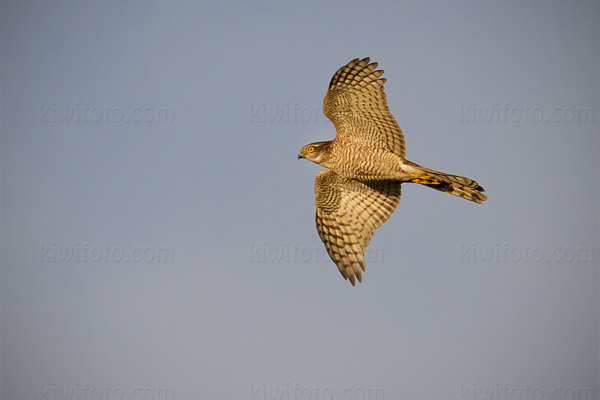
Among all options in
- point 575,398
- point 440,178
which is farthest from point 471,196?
point 575,398

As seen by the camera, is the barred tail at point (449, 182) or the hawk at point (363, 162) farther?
the hawk at point (363, 162)

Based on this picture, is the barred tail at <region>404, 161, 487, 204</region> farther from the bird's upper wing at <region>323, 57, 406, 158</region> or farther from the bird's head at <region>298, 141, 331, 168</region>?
the bird's head at <region>298, 141, 331, 168</region>

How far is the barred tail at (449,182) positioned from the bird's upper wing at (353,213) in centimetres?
119

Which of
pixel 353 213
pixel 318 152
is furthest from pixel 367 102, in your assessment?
pixel 353 213

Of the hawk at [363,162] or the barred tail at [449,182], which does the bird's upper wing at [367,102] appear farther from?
the barred tail at [449,182]

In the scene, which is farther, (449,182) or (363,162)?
(363,162)

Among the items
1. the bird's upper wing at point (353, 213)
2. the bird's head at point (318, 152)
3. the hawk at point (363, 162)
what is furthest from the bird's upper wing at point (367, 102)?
the bird's upper wing at point (353, 213)

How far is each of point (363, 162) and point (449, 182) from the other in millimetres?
1581

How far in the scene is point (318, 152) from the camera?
1287cm

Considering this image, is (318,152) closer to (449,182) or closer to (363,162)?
(363,162)

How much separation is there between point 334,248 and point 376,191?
136 cm

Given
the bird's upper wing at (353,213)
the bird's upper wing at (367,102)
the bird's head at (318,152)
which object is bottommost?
the bird's upper wing at (353,213)

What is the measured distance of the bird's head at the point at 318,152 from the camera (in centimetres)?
1284

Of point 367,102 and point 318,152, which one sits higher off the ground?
point 367,102
